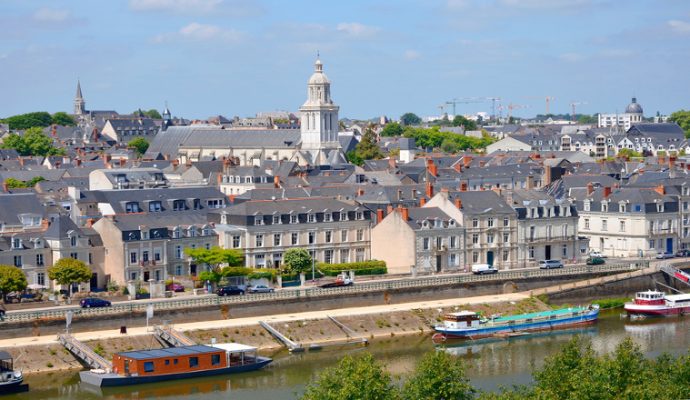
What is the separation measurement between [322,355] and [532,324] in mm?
10997

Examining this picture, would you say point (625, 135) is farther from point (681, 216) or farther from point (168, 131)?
point (681, 216)

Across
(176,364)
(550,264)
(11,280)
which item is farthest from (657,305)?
(11,280)

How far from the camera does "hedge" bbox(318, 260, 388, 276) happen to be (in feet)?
217

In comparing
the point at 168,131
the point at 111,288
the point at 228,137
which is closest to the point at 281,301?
the point at 111,288

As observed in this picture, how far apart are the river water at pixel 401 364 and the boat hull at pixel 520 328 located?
1.87 feet

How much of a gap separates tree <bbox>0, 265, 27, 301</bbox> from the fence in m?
3.30

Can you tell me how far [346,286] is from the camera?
61.4 metres

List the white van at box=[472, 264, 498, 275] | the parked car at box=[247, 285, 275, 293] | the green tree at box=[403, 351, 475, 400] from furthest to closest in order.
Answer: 1. the white van at box=[472, 264, 498, 275]
2. the parked car at box=[247, 285, 275, 293]
3. the green tree at box=[403, 351, 475, 400]

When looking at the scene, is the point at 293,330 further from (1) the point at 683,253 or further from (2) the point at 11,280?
(1) the point at 683,253

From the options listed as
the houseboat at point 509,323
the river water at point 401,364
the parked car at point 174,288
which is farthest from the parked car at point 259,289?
the houseboat at point 509,323

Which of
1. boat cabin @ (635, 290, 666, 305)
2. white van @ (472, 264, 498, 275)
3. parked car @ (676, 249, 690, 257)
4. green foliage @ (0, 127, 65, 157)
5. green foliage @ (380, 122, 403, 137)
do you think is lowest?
boat cabin @ (635, 290, 666, 305)

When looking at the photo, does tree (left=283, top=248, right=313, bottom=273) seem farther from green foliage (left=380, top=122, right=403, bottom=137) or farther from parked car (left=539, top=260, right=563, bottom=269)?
green foliage (left=380, top=122, right=403, bottom=137)

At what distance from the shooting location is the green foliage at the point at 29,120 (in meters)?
188

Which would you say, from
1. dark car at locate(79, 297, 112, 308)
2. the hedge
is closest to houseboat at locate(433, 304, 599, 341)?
the hedge
